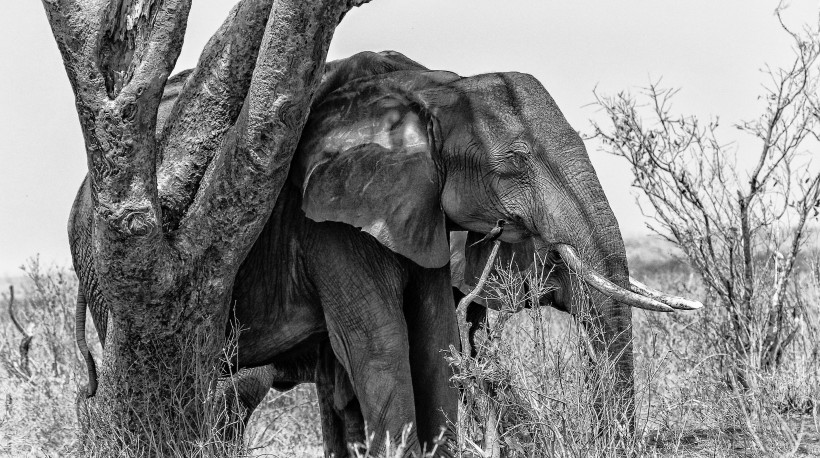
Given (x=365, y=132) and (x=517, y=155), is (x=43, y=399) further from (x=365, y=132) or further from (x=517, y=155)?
(x=517, y=155)

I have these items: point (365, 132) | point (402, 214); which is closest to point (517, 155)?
point (402, 214)

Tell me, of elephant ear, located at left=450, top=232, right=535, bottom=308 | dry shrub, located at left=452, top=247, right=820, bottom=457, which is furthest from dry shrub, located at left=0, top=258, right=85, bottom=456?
dry shrub, located at left=452, top=247, right=820, bottom=457

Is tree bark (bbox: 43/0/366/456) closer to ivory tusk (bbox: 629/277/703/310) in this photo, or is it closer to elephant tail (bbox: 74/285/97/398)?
elephant tail (bbox: 74/285/97/398)

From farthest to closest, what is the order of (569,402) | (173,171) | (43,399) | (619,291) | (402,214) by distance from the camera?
1. (43,399)
2. (402,214)
3. (173,171)
4. (619,291)
5. (569,402)

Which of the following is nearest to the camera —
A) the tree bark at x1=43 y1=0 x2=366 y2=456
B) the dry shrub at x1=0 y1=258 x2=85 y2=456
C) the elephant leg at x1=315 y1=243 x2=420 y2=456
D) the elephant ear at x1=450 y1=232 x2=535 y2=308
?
the tree bark at x1=43 y1=0 x2=366 y2=456

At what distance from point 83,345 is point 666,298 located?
3.04m

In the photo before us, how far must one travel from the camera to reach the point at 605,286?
5902 mm

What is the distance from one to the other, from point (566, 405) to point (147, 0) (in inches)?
104

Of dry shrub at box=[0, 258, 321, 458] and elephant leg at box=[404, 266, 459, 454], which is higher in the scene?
elephant leg at box=[404, 266, 459, 454]

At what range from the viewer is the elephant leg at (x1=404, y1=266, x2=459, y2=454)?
6.54m

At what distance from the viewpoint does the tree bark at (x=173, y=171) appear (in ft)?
18.0

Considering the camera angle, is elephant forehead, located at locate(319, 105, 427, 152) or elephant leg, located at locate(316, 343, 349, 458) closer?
elephant forehead, located at locate(319, 105, 427, 152)

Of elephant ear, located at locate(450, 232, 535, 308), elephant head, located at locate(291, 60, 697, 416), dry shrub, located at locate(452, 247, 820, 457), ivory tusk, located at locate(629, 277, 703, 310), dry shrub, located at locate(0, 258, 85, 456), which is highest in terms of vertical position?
elephant head, located at locate(291, 60, 697, 416)

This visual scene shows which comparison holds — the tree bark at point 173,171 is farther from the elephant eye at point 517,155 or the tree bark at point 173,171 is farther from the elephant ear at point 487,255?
the elephant ear at point 487,255
